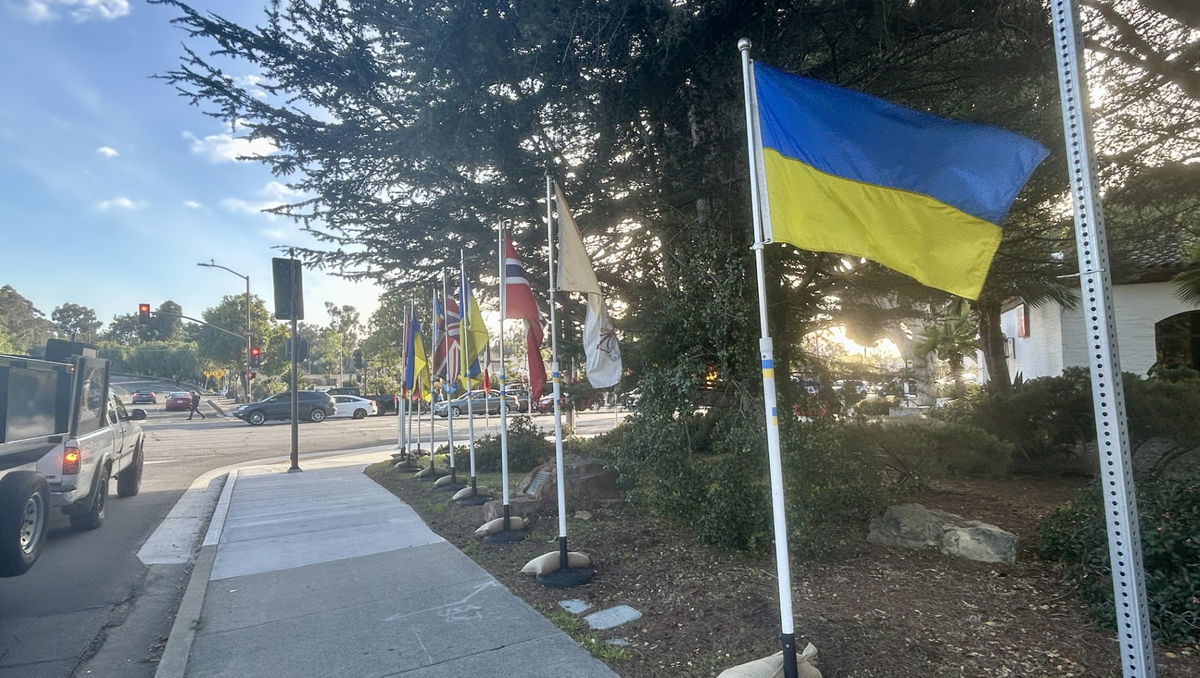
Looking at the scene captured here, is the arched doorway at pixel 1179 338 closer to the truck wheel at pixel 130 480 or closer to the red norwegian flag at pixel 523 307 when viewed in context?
the red norwegian flag at pixel 523 307

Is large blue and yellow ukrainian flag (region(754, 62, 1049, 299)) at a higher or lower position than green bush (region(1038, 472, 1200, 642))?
higher

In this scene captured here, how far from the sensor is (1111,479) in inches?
102

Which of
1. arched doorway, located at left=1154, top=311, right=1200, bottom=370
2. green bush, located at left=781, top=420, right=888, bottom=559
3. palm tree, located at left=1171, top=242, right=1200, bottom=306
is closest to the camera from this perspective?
green bush, located at left=781, top=420, right=888, bottom=559

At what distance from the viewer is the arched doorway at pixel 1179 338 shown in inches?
620

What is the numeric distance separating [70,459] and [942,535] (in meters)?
9.30

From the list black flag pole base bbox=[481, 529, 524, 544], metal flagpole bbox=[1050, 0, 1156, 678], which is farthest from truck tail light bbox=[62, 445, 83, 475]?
metal flagpole bbox=[1050, 0, 1156, 678]

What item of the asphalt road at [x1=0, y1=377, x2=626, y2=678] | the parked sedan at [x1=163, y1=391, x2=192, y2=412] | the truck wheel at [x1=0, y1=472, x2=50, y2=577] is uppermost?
the parked sedan at [x1=163, y1=391, x2=192, y2=412]

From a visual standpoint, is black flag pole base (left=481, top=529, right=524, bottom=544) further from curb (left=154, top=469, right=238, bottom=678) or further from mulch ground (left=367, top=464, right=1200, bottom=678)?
curb (left=154, top=469, right=238, bottom=678)

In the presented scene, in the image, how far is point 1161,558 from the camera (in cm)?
415

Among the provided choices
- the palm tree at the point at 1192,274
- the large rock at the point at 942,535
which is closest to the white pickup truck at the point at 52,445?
the large rock at the point at 942,535

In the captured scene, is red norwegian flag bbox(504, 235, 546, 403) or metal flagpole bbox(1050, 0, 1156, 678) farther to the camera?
red norwegian flag bbox(504, 235, 546, 403)

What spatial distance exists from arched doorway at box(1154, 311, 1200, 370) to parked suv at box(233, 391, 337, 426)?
105ft

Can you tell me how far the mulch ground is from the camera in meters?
4.02

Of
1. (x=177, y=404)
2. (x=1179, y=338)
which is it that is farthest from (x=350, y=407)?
(x=1179, y=338)
